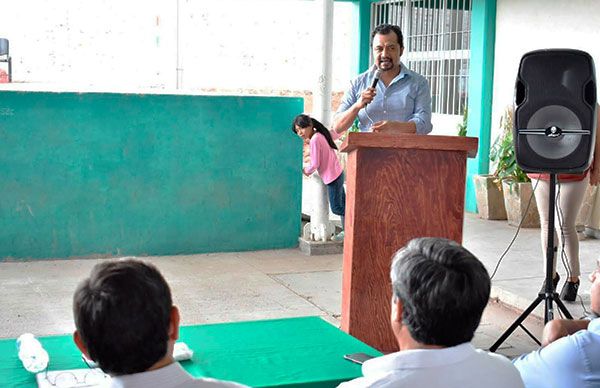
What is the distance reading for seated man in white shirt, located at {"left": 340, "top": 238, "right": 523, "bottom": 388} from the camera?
177cm

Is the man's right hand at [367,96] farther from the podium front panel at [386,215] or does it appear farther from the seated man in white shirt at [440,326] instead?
the seated man in white shirt at [440,326]

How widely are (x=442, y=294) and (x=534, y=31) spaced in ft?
24.3

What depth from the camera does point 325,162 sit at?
7.25 metres

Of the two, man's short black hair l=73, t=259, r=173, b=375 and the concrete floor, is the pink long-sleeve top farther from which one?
man's short black hair l=73, t=259, r=173, b=375

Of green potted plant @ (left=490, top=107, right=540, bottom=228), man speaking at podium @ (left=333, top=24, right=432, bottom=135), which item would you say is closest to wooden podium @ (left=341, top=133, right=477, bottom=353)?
man speaking at podium @ (left=333, top=24, right=432, bottom=135)

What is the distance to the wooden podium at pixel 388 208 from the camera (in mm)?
3846

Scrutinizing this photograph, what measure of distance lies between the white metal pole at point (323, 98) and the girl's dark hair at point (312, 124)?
6.3 inches

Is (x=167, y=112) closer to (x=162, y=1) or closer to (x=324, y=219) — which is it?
(x=324, y=219)

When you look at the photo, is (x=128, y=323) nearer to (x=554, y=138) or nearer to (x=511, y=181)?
(x=554, y=138)

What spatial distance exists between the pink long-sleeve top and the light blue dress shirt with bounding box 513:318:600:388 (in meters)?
4.85

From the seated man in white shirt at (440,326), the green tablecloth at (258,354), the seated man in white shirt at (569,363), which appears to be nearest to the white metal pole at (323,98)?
the green tablecloth at (258,354)

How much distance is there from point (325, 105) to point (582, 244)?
8.34ft

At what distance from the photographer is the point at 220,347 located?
8.54 ft

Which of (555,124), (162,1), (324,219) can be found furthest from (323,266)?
(162,1)
